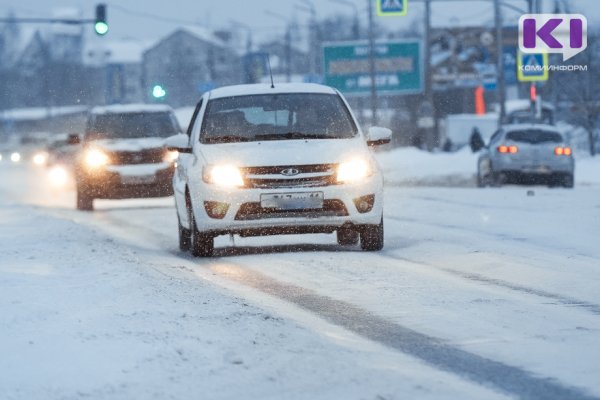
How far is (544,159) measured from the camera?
30.2m

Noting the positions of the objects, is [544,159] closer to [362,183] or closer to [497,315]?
[362,183]

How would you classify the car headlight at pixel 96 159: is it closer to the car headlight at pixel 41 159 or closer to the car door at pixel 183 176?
the car door at pixel 183 176

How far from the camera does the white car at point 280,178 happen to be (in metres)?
13.0

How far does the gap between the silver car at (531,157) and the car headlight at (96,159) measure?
9963 mm

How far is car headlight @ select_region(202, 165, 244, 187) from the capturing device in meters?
13.0

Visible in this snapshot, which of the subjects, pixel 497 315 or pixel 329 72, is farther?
pixel 329 72

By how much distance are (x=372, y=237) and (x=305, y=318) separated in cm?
494

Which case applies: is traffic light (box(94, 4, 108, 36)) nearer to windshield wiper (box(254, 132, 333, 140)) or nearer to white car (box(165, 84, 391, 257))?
white car (box(165, 84, 391, 257))

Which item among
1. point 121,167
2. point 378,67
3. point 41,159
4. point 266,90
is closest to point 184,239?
point 266,90

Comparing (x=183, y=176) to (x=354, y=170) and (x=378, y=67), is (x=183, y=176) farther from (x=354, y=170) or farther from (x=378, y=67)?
(x=378, y=67)

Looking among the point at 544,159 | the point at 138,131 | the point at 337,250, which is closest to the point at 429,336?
the point at 337,250

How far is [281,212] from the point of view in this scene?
42.5ft

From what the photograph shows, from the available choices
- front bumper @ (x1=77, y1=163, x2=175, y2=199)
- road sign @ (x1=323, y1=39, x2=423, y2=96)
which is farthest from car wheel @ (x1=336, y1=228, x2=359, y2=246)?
road sign @ (x1=323, y1=39, x2=423, y2=96)

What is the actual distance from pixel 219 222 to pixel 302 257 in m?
0.89
